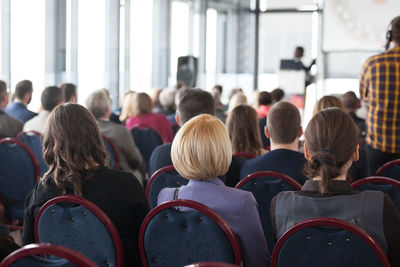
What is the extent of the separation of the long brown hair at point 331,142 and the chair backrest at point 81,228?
0.77 metres

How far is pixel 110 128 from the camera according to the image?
4.77m

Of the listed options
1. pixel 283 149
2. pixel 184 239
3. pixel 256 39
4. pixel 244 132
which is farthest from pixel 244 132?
pixel 256 39

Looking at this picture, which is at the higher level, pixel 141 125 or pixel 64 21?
pixel 64 21

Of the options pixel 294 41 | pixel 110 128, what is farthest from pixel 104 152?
pixel 294 41

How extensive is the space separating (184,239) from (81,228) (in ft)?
1.42

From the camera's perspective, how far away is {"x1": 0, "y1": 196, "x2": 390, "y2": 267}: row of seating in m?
1.87

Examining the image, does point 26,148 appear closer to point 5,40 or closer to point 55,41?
point 5,40

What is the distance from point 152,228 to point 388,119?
249 cm

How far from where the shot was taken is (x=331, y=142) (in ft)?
7.13

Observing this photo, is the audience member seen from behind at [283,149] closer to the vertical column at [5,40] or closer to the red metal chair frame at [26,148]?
the red metal chair frame at [26,148]

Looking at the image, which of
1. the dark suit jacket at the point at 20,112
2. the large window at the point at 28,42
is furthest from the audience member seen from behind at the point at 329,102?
the large window at the point at 28,42

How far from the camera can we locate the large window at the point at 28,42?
7.98 m

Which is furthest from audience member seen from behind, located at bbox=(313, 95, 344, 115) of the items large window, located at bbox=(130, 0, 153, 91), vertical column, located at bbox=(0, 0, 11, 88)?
large window, located at bbox=(130, 0, 153, 91)

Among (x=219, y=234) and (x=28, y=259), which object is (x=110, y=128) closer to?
(x=219, y=234)
